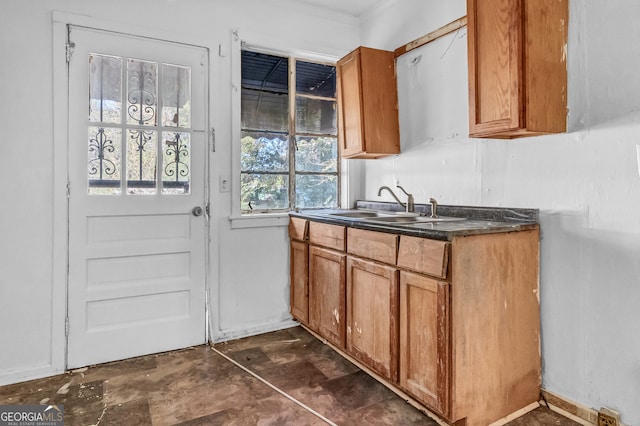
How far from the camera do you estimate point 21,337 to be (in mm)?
2225

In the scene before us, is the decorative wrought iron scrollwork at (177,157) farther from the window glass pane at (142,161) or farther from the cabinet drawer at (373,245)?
the cabinet drawer at (373,245)

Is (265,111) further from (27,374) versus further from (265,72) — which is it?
(27,374)

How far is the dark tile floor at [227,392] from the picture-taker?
6.02ft

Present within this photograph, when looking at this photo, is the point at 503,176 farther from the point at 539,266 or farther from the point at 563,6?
the point at 563,6

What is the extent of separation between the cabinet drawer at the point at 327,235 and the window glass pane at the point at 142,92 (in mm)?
1304

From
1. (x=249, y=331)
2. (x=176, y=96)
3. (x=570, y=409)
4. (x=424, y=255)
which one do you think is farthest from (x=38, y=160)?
(x=570, y=409)

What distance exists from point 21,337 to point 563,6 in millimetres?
3398

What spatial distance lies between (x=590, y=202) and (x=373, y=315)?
3.90 feet

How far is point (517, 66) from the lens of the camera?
1688 mm

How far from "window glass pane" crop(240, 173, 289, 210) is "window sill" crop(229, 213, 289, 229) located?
0.32 feet

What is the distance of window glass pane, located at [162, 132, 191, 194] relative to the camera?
2588 millimetres

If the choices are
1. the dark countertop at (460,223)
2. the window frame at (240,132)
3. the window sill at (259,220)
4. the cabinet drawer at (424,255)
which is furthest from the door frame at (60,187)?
the cabinet drawer at (424,255)

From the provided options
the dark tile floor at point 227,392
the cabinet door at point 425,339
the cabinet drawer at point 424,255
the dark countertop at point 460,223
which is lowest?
the dark tile floor at point 227,392

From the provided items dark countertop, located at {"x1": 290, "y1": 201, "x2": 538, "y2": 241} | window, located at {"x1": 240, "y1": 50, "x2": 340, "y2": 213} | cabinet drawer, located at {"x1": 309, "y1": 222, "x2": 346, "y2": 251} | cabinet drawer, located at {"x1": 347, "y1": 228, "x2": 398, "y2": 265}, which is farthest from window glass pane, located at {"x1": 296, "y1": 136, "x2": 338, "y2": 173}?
cabinet drawer, located at {"x1": 347, "y1": 228, "x2": 398, "y2": 265}
